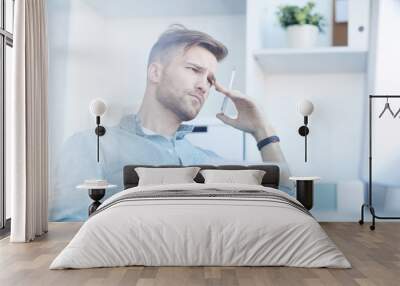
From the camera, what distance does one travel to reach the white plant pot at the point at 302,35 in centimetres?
684

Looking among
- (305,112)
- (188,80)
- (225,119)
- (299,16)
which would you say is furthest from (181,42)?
(305,112)

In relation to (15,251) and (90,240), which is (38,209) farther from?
(90,240)

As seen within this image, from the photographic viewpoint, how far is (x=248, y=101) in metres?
6.92

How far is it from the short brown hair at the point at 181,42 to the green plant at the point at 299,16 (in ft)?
2.58

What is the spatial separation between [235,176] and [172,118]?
1.12m

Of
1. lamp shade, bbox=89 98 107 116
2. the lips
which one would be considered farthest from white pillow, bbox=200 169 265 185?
lamp shade, bbox=89 98 107 116

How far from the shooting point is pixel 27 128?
5.63 meters

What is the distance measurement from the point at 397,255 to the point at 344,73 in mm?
2716

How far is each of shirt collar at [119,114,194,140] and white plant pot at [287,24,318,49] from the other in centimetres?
155

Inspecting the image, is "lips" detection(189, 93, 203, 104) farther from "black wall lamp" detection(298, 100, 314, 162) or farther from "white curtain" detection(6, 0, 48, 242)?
"white curtain" detection(6, 0, 48, 242)

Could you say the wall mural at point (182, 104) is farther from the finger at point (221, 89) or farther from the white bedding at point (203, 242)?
the white bedding at point (203, 242)

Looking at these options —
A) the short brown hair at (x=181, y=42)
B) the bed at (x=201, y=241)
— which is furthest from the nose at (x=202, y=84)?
the bed at (x=201, y=241)

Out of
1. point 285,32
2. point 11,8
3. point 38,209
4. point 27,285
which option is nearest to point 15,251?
point 38,209

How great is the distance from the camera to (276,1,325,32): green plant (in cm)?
684
